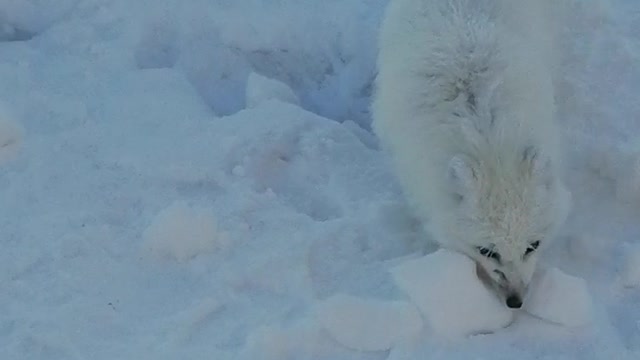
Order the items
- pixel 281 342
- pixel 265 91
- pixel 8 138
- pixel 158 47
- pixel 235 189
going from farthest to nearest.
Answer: pixel 158 47
pixel 265 91
pixel 8 138
pixel 235 189
pixel 281 342

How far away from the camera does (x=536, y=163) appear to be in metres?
4.31

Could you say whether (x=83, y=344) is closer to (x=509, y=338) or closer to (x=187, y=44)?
(x=509, y=338)

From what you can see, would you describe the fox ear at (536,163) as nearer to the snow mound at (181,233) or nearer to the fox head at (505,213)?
the fox head at (505,213)

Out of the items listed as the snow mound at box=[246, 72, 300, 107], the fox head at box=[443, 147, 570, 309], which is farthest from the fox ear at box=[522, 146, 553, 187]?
the snow mound at box=[246, 72, 300, 107]

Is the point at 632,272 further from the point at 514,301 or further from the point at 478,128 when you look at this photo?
the point at 478,128

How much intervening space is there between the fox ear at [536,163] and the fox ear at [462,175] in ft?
0.75

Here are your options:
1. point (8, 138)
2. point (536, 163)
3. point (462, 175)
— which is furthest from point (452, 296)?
point (8, 138)

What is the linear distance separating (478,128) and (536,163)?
→ 0.31m

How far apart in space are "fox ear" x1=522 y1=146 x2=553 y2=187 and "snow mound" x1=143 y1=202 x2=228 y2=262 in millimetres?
1480

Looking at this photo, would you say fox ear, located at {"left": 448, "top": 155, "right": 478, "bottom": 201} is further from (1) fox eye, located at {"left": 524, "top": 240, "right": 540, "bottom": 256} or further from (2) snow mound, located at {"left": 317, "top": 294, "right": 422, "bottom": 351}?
(2) snow mound, located at {"left": 317, "top": 294, "right": 422, "bottom": 351}

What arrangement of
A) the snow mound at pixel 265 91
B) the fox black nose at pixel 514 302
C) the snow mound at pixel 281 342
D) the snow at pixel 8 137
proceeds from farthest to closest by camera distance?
1. the snow mound at pixel 265 91
2. the snow at pixel 8 137
3. the fox black nose at pixel 514 302
4. the snow mound at pixel 281 342

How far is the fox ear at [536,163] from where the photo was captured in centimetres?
431

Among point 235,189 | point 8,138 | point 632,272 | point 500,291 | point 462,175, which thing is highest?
point 462,175

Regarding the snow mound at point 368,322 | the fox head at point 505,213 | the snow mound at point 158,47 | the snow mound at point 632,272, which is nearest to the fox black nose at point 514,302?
the fox head at point 505,213
